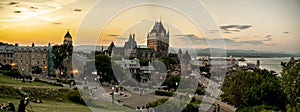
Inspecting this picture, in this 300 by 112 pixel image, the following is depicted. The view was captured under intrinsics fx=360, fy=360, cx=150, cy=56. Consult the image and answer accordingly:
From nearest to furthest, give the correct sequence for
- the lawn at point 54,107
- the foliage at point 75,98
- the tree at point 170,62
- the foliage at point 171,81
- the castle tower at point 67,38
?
the lawn at point 54,107 < the foliage at point 75,98 < the castle tower at point 67,38 < the foliage at point 171,81 < the tree at point 170,62

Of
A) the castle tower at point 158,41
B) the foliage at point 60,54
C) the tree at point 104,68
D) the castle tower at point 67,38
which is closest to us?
the castle tower at point 67,38

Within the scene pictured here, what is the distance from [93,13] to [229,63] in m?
11.4

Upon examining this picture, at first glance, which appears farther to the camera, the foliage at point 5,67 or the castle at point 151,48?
the castle at point 151,48

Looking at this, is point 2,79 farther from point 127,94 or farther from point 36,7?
point 127,94

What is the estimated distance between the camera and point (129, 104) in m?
10.2

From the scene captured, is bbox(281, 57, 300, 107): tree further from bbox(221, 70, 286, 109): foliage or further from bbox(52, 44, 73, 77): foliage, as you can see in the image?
bbox(52, 44, 73, 77): foliage

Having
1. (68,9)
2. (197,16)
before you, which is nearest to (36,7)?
(68,9)

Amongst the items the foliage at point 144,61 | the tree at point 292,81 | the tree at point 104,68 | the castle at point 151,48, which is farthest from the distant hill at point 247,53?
the tree at point 292,81

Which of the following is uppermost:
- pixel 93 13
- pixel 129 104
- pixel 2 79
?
pixel 93 13

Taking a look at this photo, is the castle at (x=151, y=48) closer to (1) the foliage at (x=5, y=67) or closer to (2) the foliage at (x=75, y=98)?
(1) the foliage at (x=5, y=67)

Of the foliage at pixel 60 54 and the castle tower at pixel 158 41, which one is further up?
the castle tower at pixel 158 41

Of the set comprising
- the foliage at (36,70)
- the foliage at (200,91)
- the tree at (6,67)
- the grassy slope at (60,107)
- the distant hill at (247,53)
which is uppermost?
the distant hill at (247,53)

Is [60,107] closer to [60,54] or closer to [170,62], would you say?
[60,54]

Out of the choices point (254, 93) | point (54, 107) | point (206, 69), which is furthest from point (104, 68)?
point (254, 93)
